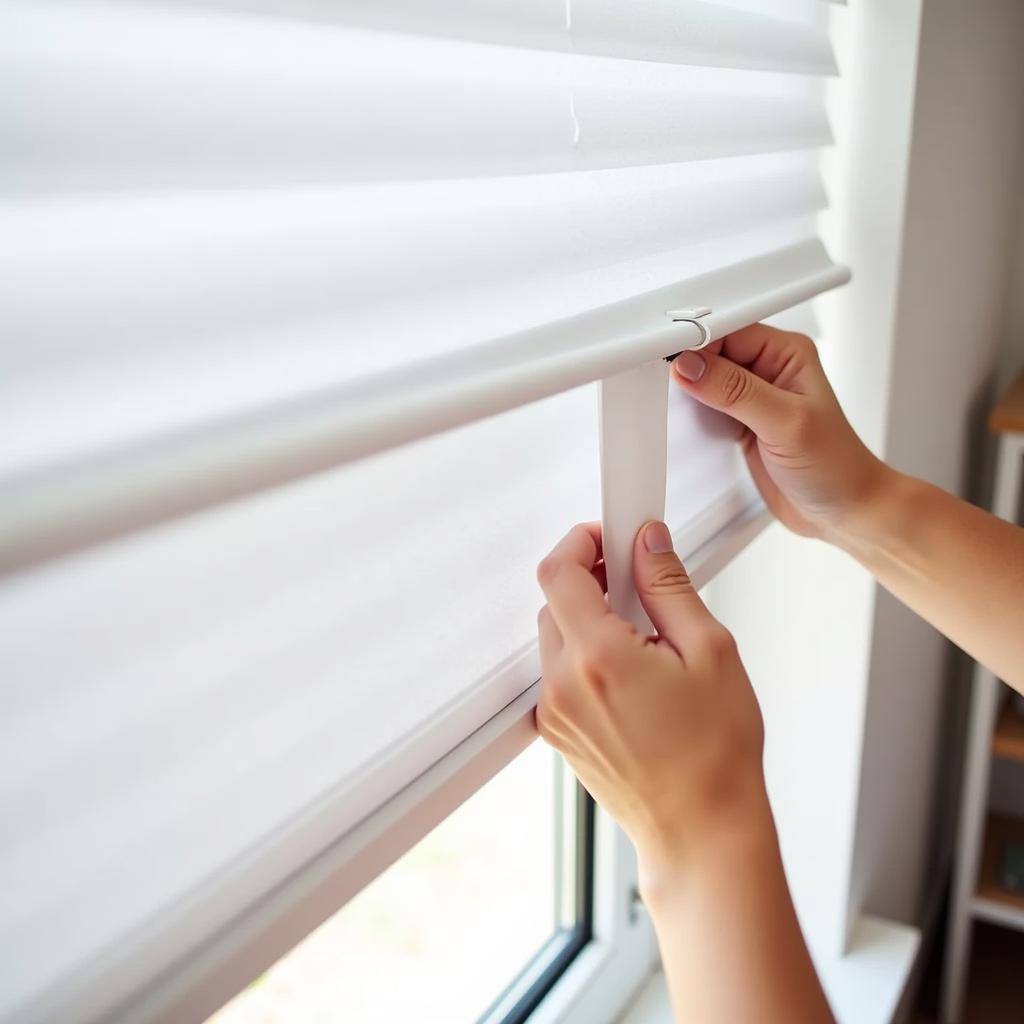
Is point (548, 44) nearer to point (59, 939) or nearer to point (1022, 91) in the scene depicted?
point (59, 939)

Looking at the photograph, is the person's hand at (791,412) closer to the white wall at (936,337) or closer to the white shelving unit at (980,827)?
the white wall at (936,337)

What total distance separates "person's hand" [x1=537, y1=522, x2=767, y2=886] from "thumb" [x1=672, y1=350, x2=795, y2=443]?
0.60 ft

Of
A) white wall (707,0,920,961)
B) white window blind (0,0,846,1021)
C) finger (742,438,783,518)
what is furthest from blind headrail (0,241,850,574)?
white wall (707,0,920,961)

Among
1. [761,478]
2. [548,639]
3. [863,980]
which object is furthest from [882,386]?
[863,980]

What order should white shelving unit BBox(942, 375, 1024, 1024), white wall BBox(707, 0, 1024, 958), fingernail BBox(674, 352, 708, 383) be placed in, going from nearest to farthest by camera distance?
fingernail BBox(674, 352, 708, 383) < white wall BBox(707, 0, 1024, 958) < white shelving unit BBox(942, 375, 1024, 1024)

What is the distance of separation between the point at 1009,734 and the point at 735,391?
3.40 feet

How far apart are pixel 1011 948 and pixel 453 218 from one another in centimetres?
177

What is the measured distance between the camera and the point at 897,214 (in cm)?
90

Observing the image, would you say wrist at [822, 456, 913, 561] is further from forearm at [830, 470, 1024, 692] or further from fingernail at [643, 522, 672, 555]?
fingernail at [643, 522, 672, 555]

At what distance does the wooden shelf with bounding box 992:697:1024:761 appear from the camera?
1439 mm

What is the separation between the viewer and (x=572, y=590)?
561 millimetres

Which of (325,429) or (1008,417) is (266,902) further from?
(1008,417)

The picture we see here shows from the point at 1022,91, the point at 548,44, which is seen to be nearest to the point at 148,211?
the point at 548,44

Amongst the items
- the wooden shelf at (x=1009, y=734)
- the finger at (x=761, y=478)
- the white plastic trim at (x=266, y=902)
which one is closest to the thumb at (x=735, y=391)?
the finger at (x=761, y=478)
